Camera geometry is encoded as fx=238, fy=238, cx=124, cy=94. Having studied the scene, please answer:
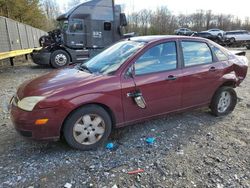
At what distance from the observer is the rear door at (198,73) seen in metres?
4.03

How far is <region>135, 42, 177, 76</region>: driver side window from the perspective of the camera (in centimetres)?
360

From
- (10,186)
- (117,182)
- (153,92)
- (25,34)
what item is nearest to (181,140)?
(153,92)

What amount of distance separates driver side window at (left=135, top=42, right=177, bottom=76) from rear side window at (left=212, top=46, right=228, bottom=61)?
3.25ft

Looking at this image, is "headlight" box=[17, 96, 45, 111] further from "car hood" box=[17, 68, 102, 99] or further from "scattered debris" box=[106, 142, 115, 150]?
"scattered debris" box=[106, 142, 115, 150]

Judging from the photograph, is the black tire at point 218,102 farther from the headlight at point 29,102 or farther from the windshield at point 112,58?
the headlight at point 29,102

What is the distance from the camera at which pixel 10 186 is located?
2.66m

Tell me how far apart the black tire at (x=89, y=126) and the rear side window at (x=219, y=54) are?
2444mm

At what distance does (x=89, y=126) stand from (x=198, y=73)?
82.5 inches

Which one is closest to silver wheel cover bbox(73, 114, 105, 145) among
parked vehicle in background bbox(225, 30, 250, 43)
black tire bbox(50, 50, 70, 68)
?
black tire bbox(50, 50, 70, 68)

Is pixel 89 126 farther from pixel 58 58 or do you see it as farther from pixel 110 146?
pixel 58 58

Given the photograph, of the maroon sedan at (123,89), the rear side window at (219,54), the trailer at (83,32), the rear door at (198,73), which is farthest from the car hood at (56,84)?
the trailer at (83,32)

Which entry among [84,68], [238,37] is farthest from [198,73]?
[238,37]

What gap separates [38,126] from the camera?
2.99 metres

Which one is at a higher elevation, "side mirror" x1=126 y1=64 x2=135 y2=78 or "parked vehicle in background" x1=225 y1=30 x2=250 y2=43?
"side mirror" x1=126 y1=64 x2=135 y2=78
